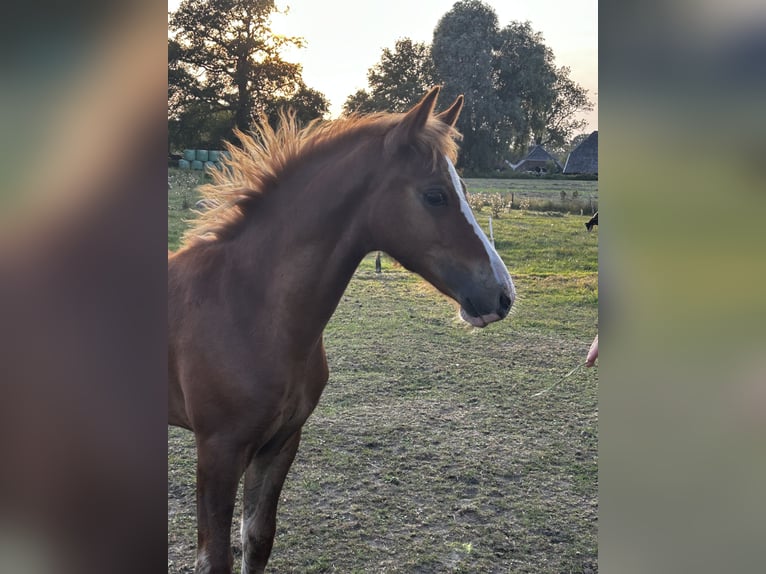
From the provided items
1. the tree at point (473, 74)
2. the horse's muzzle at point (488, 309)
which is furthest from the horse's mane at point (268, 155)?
the tree at point (473, 74)

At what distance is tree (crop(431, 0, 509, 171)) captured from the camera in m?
4.36

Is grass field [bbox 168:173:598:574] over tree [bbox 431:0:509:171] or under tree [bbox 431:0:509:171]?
under

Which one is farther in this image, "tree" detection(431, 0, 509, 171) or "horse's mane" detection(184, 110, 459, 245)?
"tree" detection(431, 0, 509, 171)

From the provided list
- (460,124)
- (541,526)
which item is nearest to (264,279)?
(541,526)

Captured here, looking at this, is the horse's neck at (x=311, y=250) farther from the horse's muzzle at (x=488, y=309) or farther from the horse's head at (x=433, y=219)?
the horse's muzzle at (x=488, y=309)

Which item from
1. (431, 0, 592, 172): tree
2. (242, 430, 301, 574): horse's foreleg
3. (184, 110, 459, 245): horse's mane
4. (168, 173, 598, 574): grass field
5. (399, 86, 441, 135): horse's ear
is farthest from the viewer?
(431, 0, 592, 172): tree

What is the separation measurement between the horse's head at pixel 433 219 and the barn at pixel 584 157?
8.96ft

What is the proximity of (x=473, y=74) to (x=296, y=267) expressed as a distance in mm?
3735

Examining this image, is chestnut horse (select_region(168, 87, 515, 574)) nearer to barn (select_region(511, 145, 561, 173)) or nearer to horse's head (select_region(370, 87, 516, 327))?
horse's head (select_region(370, 87, 516, 327))
